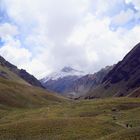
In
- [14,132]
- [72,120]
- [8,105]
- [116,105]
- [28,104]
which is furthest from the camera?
[28,104]

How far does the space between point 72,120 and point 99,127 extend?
8980mm

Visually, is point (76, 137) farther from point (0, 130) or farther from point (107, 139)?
point (0, 130)

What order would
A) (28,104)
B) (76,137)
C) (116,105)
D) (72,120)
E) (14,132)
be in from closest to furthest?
1. (76,137)
2. (14,132)
3. (72,120)
4. (116,105)
5. (28,104)

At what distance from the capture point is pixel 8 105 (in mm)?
177000

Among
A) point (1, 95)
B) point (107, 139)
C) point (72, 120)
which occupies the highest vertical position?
point (1, 95)

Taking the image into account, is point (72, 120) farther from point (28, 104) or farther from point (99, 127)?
point (28, 104)

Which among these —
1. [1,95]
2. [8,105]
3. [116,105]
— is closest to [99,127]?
[116,105]

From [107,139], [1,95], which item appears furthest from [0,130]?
[1,95]

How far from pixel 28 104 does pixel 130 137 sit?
143m

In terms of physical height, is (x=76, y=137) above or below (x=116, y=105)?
below

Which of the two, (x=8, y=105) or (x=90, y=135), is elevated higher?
(x=8, y=105)

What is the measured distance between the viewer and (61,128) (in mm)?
77688

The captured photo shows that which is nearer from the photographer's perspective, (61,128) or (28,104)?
(61,128)

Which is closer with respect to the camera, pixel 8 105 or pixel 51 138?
pixel 51 138
